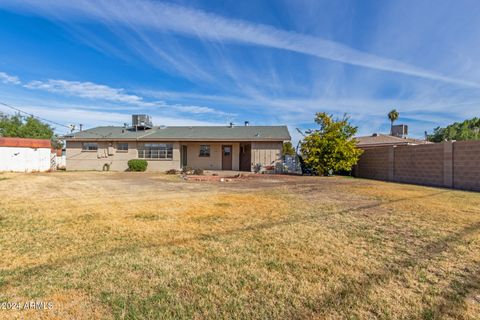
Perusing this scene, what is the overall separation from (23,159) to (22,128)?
99.9ft

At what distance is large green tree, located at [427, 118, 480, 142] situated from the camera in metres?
41.9

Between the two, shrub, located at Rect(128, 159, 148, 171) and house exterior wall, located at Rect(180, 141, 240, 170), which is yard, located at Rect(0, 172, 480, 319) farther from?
house exterior wall, located at Rect(180, 141, 240, 170)

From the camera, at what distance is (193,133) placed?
21.0 meters

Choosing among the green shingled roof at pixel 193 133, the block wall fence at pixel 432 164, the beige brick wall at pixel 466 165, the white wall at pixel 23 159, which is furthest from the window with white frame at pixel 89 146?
the beige brick wall at pixel 466 165

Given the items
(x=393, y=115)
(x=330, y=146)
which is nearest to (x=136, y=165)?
(x=330, y=146)

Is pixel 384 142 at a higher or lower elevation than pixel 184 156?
higher

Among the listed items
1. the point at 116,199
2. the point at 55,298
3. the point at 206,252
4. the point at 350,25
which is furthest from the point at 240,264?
the point at 350,25

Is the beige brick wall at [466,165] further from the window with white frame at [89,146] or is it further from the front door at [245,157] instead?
the window with white frame at [89,146]

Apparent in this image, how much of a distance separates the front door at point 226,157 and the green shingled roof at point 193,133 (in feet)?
4.83

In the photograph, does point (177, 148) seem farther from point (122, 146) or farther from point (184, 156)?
point (122, 146)

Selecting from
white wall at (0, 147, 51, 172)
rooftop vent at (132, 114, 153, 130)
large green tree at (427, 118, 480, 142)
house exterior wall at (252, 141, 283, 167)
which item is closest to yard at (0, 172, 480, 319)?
house exterior wall at (252, 141, 283, 167)

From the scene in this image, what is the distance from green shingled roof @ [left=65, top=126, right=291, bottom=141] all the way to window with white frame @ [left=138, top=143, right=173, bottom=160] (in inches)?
29.8

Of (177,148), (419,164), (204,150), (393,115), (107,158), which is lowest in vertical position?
(419,164)

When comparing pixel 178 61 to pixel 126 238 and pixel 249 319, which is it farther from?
pixel 249 319
